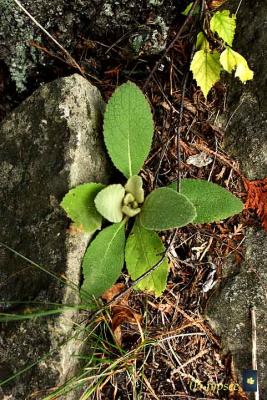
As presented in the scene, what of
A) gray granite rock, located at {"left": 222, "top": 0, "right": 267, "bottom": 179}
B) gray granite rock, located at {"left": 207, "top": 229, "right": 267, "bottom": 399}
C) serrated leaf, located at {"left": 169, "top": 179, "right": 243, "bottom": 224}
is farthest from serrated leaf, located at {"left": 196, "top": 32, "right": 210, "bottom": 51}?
gray granite rock, located at {"left": 207, "top": 229, "right": 267, "bottom": 399}

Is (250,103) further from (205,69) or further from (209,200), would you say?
(209,200)

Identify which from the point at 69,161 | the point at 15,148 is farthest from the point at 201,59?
the point at 15,148

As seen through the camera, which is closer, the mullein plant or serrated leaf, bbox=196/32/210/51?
the mullein plant

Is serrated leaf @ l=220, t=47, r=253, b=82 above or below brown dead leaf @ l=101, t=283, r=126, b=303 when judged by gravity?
above

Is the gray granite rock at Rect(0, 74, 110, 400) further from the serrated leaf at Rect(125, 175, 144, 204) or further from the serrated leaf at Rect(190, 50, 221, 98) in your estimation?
the serrated leaf at Rect(190, 50, 221, 98)

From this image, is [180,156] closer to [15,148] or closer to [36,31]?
[15,148]
